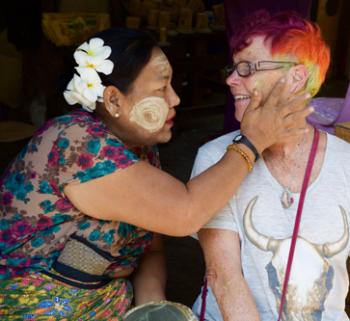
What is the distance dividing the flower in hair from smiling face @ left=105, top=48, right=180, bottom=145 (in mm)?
84

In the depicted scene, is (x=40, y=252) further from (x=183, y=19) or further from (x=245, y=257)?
(x=183, y=19)

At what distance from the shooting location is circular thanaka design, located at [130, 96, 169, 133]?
1854 mm

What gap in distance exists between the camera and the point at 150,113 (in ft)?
6.13

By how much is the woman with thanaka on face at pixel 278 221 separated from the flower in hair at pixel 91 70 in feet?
1.36

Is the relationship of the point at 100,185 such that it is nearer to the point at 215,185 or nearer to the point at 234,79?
the point at 215,185

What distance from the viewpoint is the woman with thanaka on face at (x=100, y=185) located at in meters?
1.72

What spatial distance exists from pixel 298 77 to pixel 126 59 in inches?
21.6

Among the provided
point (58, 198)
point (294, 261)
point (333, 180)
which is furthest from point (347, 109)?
point (58, 198)

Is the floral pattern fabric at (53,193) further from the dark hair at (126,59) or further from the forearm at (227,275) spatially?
the forearm at (227,275)

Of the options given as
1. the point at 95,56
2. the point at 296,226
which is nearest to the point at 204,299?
the point at 296,226

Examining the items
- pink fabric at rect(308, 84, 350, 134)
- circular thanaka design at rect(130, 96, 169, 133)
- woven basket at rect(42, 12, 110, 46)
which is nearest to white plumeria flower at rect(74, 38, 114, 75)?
circular thanaka design at rect(130, 96, 169, 133)

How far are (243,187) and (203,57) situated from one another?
4.57 meters

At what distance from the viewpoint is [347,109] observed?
293cm

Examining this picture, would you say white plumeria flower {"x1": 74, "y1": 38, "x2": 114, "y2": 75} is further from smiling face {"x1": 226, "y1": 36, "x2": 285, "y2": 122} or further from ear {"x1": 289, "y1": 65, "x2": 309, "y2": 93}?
ear {"x1": 289, "y1": 65, "x2": 309, "y2": 93}
